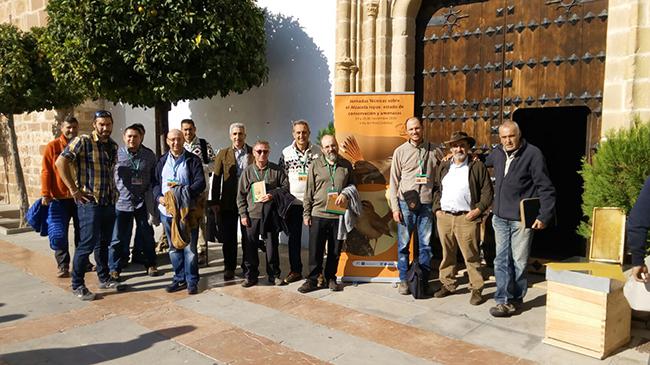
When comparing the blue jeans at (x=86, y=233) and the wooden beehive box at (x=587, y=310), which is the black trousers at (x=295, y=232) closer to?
the blue jeans at (x=86, y=233)

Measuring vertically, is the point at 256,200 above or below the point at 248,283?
above

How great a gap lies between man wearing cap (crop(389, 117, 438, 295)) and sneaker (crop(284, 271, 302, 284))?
3.66 ft

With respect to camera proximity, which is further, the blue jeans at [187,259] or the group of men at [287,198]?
the blue jeans at [187,259]

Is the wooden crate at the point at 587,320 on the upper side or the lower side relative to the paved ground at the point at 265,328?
upper

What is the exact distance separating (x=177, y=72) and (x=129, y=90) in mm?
732

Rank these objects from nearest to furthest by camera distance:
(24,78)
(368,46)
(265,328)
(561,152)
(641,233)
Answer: (641,233) < (265,328) < (368,46) < (24,78) < (561,152)

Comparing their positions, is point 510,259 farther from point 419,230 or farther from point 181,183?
point 181,183

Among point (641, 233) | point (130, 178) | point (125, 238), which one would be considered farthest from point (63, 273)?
point (641, 233)

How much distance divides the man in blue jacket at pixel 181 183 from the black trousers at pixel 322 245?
1.15 metres

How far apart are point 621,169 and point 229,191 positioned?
12.0ft

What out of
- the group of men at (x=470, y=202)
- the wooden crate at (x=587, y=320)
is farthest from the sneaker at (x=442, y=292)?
the wooden crate at (x=587, y=320)

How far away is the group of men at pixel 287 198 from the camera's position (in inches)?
179

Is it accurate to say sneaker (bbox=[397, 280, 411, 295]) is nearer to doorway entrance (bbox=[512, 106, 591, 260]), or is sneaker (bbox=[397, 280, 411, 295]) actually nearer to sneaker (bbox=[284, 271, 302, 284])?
sneaker (bbox=[284, 271, 302, 284])

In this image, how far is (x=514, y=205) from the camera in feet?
14.4
